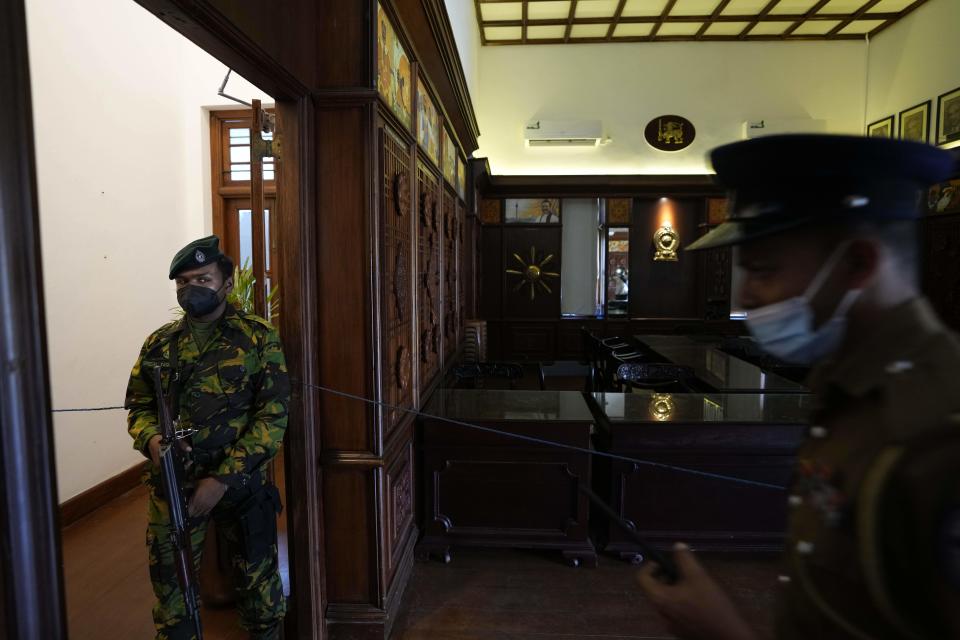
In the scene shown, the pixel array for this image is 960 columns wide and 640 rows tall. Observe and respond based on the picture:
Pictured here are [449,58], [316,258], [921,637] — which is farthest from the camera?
[449,58]

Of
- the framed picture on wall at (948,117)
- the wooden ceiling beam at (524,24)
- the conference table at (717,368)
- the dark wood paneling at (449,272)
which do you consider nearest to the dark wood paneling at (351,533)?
the dark wood paneling at (449,272)

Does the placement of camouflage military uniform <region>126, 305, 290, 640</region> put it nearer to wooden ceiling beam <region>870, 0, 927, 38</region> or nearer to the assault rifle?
the assault rifle

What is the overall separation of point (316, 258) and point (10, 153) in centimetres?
145

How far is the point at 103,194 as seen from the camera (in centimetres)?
395

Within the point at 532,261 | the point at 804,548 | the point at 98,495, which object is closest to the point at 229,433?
the point at 804,548

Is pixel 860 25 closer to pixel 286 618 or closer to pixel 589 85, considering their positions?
pixel 589 85

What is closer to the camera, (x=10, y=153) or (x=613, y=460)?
(x=10, y=153)

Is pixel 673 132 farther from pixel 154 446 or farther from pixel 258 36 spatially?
pixel 154 446

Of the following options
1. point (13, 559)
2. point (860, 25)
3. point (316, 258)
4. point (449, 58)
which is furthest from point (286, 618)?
point (860, 25)

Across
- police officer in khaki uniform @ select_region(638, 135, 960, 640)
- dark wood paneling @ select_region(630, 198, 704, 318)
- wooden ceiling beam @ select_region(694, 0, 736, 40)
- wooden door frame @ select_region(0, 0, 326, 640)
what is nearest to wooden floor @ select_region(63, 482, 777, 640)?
wooden door frame @ select_region(0, 0, 326, 640)

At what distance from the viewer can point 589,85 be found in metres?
9.84

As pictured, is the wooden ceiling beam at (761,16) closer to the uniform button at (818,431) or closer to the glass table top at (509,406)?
the glass table top at (509,406)

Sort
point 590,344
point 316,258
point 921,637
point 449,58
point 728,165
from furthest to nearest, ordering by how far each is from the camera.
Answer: point 590,344 → point 449,58 → point 316,258 → point 728,165 → point 921,637

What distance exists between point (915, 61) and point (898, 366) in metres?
10.9
